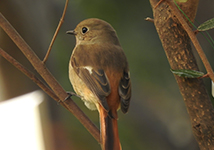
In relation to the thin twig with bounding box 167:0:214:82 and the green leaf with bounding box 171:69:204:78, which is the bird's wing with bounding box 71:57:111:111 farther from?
Result: the thin twig with bounding box 167:0:214:82

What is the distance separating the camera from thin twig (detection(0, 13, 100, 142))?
1629 millimetres

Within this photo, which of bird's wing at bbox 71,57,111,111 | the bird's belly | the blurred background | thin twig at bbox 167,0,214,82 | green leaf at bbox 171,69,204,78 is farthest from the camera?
the blurred background

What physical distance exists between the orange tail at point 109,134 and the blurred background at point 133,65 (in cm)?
181

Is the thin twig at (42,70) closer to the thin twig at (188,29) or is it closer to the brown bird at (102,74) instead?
the brown bird at (102,74)

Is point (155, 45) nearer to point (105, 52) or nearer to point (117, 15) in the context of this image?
point (117, 15)

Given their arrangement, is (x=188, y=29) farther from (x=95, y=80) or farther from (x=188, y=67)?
(x=95, y=80)

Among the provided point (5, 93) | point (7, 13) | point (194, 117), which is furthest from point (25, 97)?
point (194, 117)

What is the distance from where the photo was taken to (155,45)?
12.2 ft

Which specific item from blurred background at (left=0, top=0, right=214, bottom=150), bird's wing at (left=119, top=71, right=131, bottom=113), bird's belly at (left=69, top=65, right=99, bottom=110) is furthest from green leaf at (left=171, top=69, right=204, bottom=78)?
blurred background at (left=0, top=0, right=214, bottom=150)

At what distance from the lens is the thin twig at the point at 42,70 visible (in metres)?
1.63

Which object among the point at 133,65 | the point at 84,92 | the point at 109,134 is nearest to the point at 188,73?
the point at 109,134

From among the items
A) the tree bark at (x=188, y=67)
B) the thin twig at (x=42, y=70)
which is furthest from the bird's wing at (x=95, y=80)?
the tree bark at (x=188, y=67)

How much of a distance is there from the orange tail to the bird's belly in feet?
0.99

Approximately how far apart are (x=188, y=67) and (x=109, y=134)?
54 centimetres
